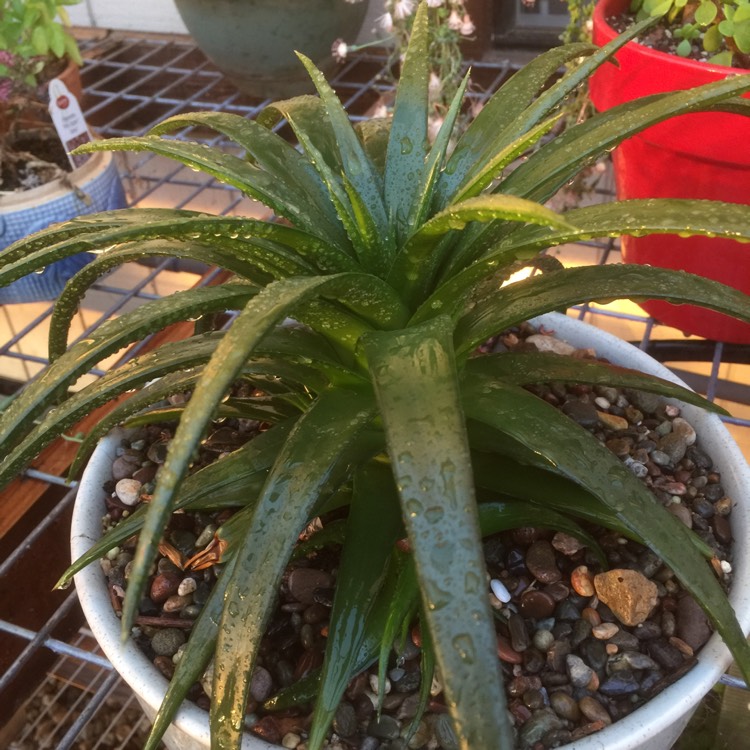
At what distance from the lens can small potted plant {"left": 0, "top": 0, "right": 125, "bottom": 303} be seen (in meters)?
1.25

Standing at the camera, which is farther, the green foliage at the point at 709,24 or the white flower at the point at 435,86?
the white flower at the point at 435,86

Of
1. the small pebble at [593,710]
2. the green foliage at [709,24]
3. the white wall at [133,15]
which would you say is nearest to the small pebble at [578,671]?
the small pebble at [593,710]

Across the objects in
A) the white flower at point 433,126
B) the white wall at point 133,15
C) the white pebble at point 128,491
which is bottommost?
the white pebble at point 128,491

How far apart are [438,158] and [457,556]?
283 mm

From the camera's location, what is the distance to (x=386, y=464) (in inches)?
24.3

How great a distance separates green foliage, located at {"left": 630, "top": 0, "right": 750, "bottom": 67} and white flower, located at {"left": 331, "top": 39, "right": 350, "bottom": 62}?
1.74 ft

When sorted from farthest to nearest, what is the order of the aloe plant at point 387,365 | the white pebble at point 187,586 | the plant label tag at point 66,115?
the plant label tag at point 66,115 → the white pebble at point 187,586 → the aloe plant at point 387,365

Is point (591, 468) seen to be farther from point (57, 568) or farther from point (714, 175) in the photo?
point (57, 568)

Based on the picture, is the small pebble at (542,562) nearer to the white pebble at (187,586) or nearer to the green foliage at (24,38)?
the white pebble at (187,586)

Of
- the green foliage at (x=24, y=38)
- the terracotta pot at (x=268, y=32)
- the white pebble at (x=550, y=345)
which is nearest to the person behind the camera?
the white pebble at (x=550, y=345)

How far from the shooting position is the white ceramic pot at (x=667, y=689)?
528mm

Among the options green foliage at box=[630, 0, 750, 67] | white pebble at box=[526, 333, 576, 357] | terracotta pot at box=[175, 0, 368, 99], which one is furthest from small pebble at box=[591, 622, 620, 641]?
terracotta pot at box=[175, 0, 368, 99]

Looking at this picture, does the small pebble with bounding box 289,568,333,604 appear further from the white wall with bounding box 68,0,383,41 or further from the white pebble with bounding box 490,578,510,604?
the white wall with bounding box 68,0,383,41

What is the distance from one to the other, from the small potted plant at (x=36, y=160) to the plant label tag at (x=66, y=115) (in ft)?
0.07
